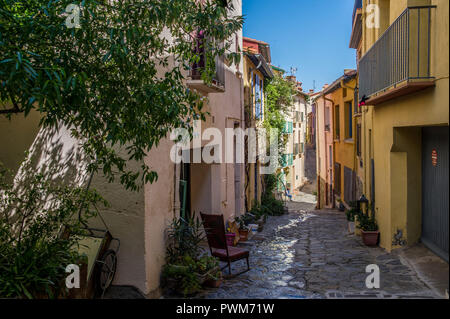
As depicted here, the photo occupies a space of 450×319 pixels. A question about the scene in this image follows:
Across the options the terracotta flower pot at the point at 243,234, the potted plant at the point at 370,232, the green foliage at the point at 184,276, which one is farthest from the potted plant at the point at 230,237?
the green foliage at the point at 184,276

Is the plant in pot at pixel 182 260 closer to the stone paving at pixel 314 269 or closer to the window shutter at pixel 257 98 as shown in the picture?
the stone paving at pixel 314 269

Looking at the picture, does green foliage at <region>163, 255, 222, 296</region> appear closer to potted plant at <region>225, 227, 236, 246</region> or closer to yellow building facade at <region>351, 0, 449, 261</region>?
yellow building facade at <region>351, 0, 449, 261</region>

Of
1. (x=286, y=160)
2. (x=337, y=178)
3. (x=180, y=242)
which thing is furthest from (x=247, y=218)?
(x=286, y=160)

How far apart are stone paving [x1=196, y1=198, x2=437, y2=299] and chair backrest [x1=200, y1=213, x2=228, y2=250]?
0.63 m

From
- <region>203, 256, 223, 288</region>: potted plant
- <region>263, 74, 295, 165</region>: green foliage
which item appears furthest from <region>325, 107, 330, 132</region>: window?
<region>203, 256, 223, 288</region>: potted plant

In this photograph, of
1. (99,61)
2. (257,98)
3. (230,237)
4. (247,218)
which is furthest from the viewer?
(257,98)

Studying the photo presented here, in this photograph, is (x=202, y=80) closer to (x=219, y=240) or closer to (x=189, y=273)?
(x=219, y=240)

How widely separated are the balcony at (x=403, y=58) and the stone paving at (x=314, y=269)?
1668 mm

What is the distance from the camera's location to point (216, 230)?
272 inches

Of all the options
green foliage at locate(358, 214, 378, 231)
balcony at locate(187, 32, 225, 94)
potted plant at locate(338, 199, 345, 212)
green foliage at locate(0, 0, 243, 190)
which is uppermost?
balcony at locate(187, 32, 225, 94)

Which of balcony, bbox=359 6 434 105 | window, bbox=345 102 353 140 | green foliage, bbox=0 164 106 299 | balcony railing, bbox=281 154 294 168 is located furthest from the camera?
balcony railing, bbox=281 154 294 168

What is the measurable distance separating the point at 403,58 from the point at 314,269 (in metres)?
3.43

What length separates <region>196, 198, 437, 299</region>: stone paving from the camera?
3.54 m
